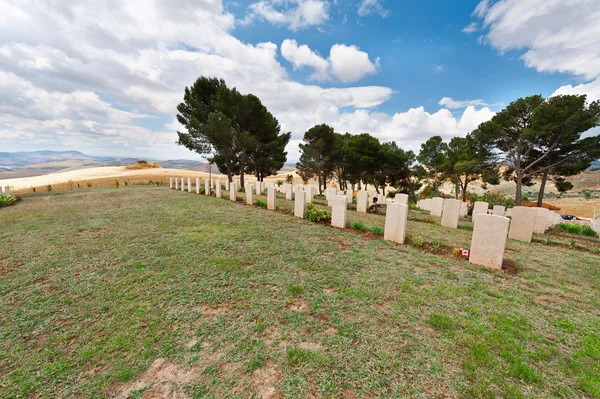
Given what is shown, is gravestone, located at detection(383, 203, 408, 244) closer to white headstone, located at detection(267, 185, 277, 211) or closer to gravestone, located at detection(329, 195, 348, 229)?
gravestone, located at detection(329, 195, 348, 229)

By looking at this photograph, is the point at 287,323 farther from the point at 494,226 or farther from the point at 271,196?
the point at 271,196

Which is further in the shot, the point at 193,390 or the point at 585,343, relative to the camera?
the point at 585,343

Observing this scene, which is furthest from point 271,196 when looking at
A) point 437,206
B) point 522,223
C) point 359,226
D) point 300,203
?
point 437,206

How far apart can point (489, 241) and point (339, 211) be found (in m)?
3.60

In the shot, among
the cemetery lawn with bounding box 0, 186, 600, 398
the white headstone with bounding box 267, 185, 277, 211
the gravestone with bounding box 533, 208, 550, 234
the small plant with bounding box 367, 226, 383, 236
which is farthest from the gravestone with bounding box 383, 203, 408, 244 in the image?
the gravestone with bounding box 533, 208, 550, 234

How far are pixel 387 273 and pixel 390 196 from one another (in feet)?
81.9

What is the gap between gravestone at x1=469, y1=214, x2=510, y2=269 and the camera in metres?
4.26

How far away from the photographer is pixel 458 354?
2.19 meters

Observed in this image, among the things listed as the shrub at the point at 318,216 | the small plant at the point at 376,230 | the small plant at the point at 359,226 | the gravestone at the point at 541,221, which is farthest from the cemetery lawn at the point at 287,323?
the gravestone at the point at 541,221

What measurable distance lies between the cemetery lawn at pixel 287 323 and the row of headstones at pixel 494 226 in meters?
0.44

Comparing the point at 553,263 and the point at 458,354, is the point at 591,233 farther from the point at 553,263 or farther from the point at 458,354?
the point at 458,354

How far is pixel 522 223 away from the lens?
21.9 ft

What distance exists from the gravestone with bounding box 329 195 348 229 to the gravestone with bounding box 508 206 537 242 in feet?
15.7

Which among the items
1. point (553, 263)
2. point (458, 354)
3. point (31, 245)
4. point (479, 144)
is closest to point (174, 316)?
point (458, 354)
